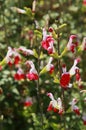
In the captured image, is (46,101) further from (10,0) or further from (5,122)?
(10,0)

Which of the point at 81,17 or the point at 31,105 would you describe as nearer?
A: the point at 31,105

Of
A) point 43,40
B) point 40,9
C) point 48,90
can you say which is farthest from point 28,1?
point 43,40

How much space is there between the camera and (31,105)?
3.42m

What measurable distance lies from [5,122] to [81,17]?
1.82 metres

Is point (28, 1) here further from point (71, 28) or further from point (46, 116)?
point (46, 116)

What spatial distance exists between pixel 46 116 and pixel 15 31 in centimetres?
86

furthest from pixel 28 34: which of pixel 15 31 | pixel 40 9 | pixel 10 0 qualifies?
pixel 40 9

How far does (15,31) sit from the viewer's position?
151 inches

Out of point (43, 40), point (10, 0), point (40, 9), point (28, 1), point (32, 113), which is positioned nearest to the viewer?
point (43, 40)

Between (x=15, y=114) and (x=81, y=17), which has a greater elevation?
(x=81, y=17)

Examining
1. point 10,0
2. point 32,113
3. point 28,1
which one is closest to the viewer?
point 32,113

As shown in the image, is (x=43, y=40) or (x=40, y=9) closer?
(x=43, y=40)

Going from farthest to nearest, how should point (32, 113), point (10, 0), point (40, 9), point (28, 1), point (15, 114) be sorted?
1. point (40, 9)
2. point (28, 1)
3. point (10, 0)
4. point (15, 114)
5. point (32, 113)

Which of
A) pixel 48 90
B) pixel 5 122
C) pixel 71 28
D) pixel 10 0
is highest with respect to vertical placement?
pixel 10 0
